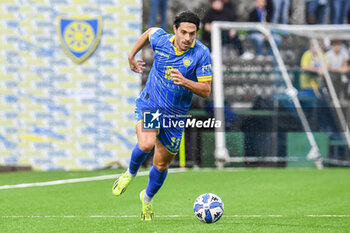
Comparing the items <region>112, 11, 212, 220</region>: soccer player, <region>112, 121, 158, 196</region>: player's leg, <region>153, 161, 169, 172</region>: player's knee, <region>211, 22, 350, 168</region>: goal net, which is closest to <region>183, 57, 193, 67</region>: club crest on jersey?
<region>112, 11, 212, 220</region>: soccer player

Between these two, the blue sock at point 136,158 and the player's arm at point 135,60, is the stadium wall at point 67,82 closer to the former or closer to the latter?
the player's arm at point 135,60

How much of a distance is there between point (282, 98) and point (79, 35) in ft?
16.2

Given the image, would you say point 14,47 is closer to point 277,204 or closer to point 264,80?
point 264,80

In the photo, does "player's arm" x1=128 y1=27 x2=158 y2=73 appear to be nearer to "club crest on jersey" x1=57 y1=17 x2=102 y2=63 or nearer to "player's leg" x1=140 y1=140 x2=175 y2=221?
"player's leg" x1=140 y1=140 x2=175 y2=221

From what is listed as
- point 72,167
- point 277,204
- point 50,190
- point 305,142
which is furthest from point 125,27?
point 277,204

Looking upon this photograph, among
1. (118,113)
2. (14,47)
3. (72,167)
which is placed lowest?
(72,167)

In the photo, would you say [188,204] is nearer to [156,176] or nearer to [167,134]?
[156,176]

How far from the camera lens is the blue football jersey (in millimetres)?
7766

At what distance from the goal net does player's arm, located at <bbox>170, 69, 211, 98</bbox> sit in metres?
9.37

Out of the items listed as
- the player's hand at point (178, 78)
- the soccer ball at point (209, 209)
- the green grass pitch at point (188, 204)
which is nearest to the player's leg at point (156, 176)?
the green grass pitch at point (188, 204)

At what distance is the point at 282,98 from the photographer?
17562 mm

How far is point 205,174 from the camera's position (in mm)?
15148

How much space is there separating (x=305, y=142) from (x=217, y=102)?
2.23 meters

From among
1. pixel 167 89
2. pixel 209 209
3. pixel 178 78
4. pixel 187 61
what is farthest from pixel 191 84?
pixel 209 209
